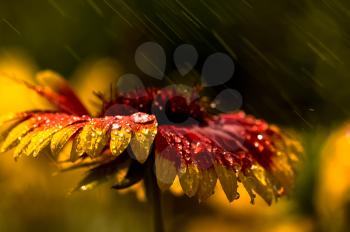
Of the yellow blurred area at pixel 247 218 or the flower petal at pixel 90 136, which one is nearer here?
the flower petal at pixel 90 136

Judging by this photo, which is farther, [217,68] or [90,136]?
[217,68]

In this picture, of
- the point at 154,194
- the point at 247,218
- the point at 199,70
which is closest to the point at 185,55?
the point at 199,70

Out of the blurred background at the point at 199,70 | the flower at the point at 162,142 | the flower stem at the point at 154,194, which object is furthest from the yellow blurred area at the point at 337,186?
the flower stem at the point at 154,194

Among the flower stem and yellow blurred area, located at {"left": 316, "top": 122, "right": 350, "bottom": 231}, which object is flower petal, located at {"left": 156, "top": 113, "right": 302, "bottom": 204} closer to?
the flower stem

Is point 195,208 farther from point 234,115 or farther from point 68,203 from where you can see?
point 234,115

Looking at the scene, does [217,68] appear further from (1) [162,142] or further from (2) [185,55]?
(1) [162,142]

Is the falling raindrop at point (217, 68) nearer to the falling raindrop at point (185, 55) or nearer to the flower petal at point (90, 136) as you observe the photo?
the falling raindrop at point (185, 55)
